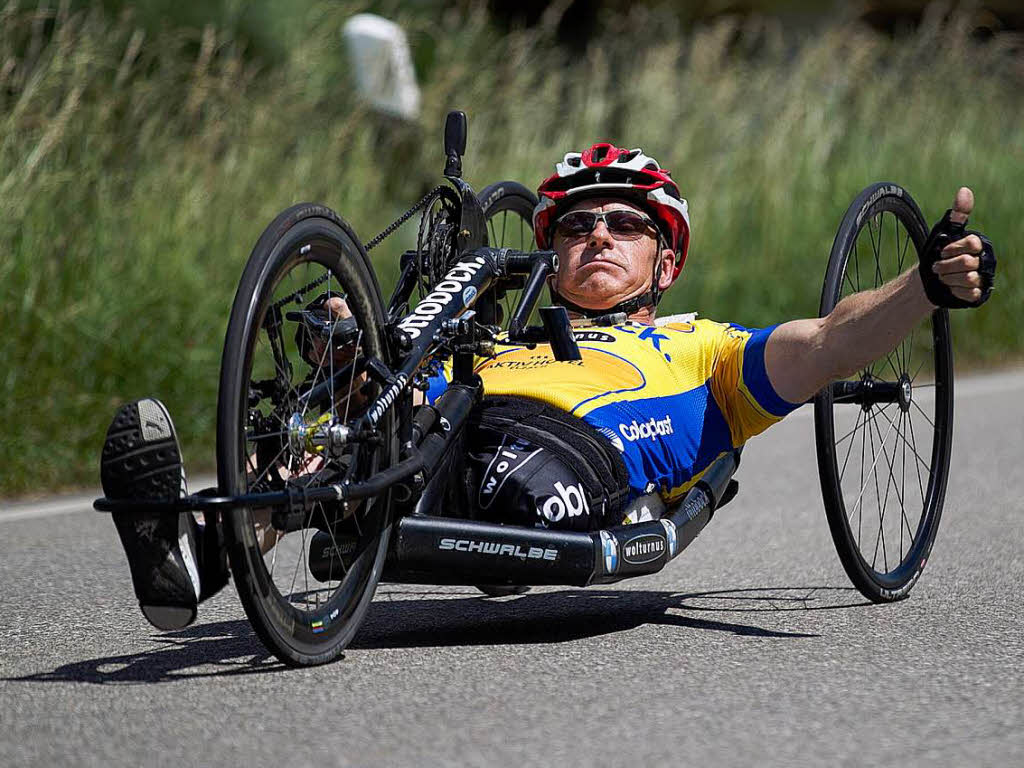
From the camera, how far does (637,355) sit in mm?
4848

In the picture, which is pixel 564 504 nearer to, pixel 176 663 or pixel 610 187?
pixel 176 663

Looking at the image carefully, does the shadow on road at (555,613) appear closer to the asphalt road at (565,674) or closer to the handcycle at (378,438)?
the asphalt road at (565,674)

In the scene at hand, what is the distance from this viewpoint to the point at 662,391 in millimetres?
4754

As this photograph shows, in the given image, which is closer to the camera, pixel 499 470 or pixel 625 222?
pixel 499 470

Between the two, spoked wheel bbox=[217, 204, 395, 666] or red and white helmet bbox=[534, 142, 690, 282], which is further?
red and white helmet bbox=[534, 142, 690, 282]

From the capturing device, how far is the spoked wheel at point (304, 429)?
3658 mm

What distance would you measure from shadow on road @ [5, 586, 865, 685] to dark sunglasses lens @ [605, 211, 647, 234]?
104cm

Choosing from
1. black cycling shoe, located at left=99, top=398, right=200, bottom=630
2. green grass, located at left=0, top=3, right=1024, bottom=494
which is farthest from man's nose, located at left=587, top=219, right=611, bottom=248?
green grass, located at left=0, top=3, right=1024, bottom=494

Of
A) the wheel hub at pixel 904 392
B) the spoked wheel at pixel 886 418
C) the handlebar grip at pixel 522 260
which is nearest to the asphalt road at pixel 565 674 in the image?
the spoked wheel at pixel 886 418

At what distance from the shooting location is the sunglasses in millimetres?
5195

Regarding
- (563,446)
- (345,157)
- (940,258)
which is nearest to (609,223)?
(563,446)

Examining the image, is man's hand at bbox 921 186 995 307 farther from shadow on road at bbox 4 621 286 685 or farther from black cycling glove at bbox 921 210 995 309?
shadow on road at bbox 4 621 286 685

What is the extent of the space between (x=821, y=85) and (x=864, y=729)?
11.5 meters

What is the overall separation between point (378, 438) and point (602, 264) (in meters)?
1.33
